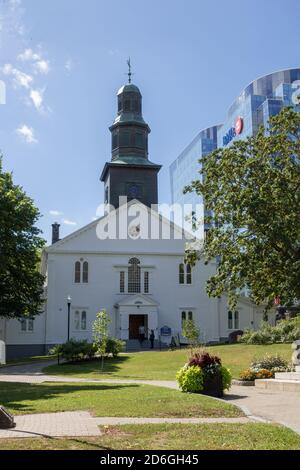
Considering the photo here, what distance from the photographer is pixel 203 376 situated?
53.1 feet

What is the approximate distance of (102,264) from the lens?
49.4 m

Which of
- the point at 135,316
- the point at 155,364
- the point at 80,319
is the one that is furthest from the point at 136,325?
the point at 155,364

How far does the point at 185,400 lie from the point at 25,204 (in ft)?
90.1

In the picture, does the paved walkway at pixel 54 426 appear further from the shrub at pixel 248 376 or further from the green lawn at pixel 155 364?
the green lawn at pixel 155 364

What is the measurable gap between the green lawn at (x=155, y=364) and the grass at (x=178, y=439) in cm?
1428

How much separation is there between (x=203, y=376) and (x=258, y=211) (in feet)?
27.9

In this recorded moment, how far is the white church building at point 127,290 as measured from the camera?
47688 mm

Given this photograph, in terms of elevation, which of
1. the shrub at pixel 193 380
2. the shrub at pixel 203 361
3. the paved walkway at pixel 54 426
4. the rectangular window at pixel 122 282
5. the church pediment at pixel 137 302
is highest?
the rectangular window at pixel 122 282

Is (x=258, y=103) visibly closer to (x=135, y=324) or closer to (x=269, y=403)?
(x=135, y=324)

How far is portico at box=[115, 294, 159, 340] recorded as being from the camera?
4750 cm

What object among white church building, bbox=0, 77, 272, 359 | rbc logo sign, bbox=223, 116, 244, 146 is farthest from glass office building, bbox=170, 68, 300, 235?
white church building, bbox=0, 77, 272, 359

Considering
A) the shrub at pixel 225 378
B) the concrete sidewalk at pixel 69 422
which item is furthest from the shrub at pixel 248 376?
the concrete sidewalk at pixel 69 422

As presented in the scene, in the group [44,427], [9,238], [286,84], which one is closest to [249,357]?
[9,238]
